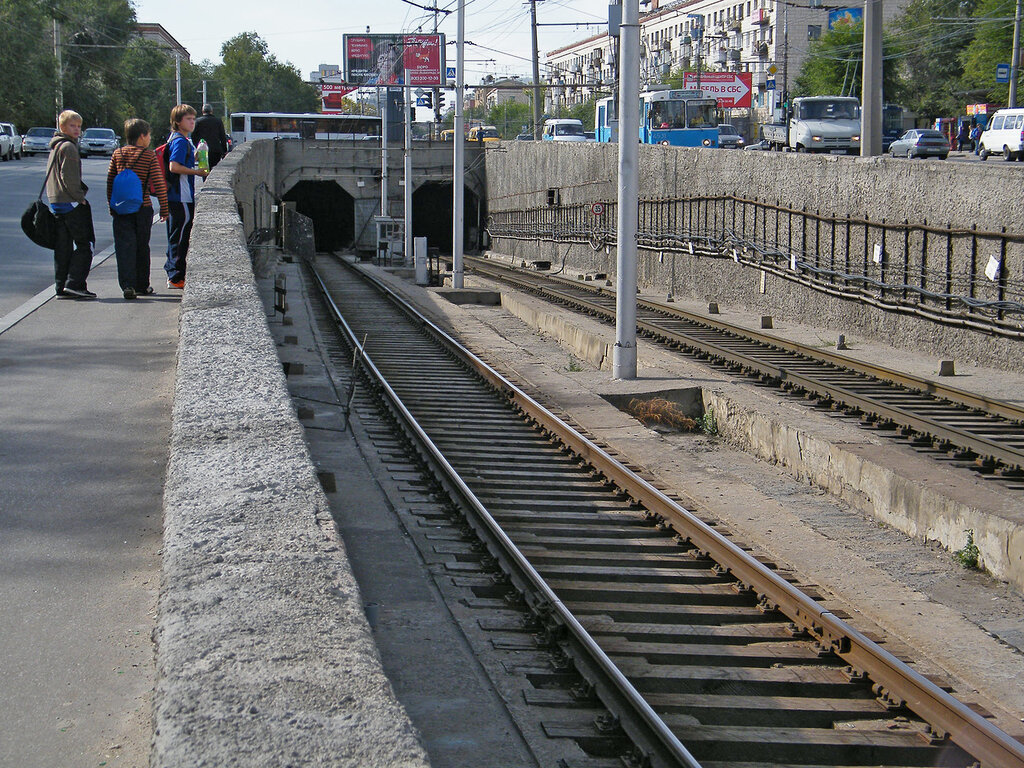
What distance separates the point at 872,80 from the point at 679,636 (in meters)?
15.8

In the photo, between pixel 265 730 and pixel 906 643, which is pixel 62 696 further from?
pixel 906 643

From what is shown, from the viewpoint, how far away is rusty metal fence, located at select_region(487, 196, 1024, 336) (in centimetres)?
1462

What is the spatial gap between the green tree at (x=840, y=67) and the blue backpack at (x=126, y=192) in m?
69.6

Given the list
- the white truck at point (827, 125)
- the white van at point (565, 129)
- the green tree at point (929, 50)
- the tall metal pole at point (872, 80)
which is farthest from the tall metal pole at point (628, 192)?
the green tree at point (929, 50)

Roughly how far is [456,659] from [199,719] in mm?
2767

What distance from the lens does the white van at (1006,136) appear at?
39750 mm

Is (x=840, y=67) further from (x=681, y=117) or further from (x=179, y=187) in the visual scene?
(x=179, y=187)

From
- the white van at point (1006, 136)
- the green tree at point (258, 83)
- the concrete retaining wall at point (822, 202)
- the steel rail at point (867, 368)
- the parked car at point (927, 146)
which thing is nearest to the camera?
the steel rail at point (867, 368)

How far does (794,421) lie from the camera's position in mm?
11219

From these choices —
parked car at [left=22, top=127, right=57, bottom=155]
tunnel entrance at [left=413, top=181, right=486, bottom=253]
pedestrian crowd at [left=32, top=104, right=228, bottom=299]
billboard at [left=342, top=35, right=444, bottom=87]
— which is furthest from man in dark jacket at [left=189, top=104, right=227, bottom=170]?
tunnel entrance at [left=413, top=181, right=486, bottom=253]

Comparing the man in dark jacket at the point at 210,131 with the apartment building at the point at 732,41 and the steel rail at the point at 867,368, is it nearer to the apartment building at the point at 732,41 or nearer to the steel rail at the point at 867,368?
the steel rail at the point at 867,368

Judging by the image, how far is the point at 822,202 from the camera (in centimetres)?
1950

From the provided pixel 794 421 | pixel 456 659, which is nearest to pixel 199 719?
pixel 456 659

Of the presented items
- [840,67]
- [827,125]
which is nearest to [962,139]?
[840,67]
